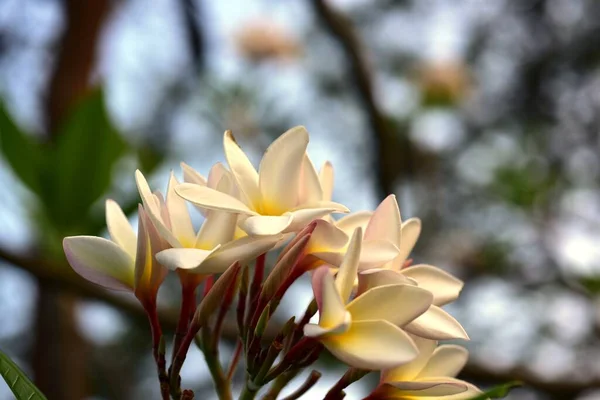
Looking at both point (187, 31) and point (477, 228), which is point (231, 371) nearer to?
point (187, 31)

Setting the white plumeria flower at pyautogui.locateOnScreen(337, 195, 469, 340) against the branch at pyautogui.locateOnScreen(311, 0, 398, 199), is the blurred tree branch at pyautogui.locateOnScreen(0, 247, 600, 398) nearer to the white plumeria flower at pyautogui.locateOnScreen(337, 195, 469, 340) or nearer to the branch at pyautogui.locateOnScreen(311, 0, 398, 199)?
the branch at pyautogui.locateOnScreen(311, 0, 398, 199)

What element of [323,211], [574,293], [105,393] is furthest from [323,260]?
[105,393]

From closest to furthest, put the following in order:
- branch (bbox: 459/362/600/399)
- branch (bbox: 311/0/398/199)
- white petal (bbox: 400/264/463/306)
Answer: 1. white petal (bbox: 400/264/463/306)
2. branch (bbox: 459/362/600/399)
3. branch (bbox: 311/0/398/199)

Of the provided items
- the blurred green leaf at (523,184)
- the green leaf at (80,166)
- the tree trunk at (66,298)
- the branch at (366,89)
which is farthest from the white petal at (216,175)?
the blurred green leaf at (523,184)

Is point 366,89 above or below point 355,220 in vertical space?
above

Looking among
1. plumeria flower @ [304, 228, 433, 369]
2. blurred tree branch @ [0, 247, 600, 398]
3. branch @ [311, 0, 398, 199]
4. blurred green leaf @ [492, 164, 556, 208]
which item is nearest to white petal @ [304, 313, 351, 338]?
plumeria flower @ [304, 228, 433, 369]

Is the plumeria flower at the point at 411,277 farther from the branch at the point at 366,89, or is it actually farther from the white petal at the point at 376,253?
the branch at the point at 366,89

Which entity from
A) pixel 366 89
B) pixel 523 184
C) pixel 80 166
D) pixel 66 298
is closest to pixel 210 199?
pixel 80 166

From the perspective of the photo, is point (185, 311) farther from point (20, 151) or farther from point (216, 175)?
point (20, 151)
